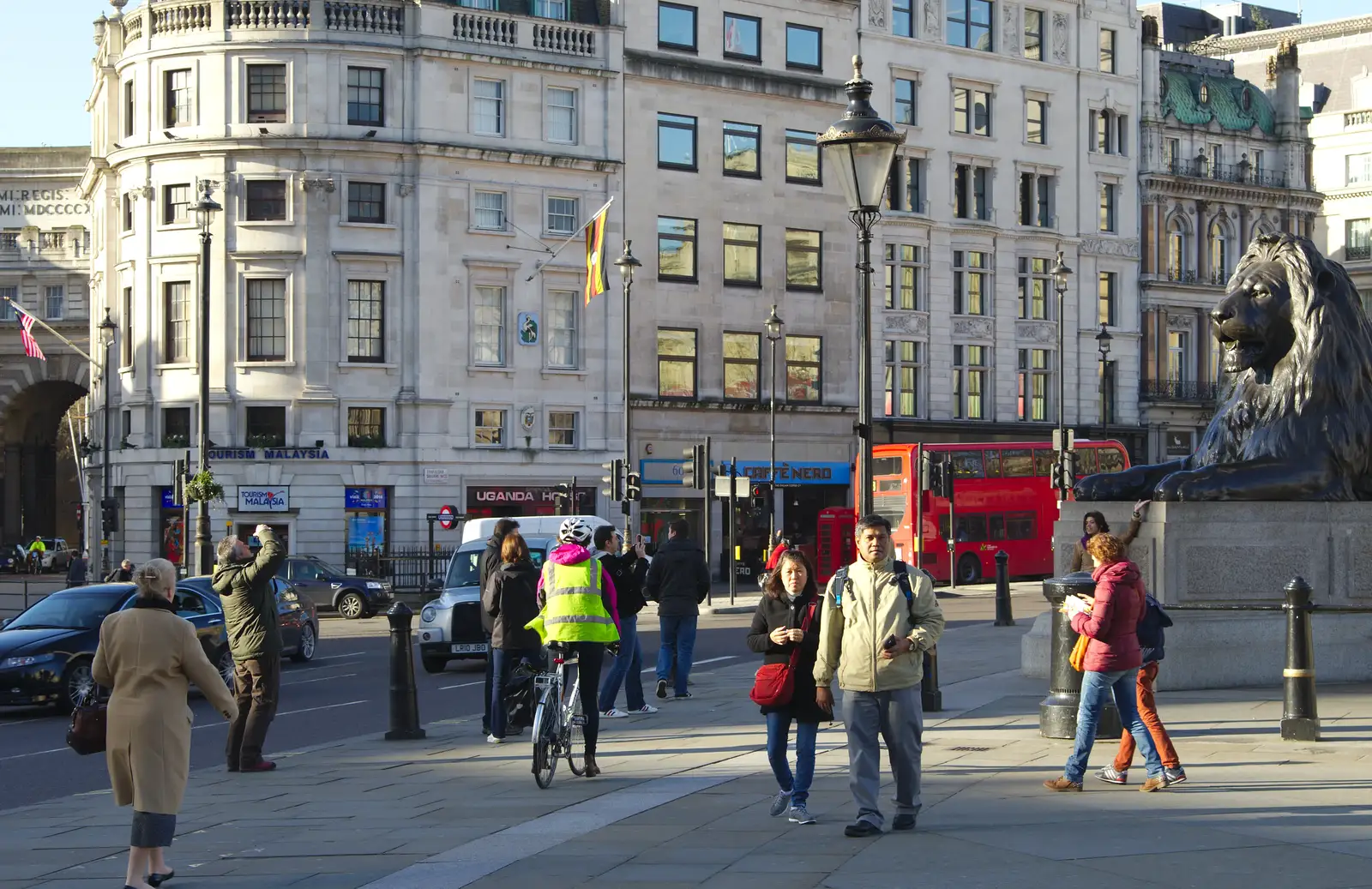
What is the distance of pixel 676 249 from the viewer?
56.8 meters

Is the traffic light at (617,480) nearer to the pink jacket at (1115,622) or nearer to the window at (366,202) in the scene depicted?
the window at (366,202)

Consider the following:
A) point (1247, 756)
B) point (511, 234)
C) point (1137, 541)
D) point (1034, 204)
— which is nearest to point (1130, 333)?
point (1034, 204)

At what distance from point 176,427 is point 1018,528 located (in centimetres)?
2418

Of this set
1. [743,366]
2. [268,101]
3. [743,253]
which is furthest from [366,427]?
[743,253]

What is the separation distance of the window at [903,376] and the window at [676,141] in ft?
34.3

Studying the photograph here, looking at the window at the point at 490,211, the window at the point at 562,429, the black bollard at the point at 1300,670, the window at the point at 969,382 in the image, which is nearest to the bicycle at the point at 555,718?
the black bollard at the point at 1300,670

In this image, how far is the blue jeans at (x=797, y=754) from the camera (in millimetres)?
10758

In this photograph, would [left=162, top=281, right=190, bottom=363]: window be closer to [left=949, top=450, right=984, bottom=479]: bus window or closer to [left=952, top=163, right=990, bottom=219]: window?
[left=949, top=450, right=984, bottom=479]: bus window

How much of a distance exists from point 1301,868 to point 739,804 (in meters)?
3.86

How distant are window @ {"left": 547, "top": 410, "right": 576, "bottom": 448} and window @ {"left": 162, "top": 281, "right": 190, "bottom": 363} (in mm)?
10702

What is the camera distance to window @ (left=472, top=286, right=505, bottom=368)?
51.8 metres

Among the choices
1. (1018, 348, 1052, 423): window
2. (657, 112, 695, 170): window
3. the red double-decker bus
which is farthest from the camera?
(1018, 348, 1052, 423): window

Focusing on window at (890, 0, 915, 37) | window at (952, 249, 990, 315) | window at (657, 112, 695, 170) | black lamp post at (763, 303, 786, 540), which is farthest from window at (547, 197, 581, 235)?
window at (952, 249, 990, 315)

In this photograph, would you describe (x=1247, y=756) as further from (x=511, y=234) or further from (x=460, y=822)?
(x=511, y=234)
